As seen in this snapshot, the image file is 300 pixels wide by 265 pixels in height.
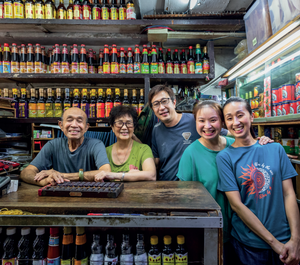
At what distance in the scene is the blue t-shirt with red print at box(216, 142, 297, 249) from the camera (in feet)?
3.70

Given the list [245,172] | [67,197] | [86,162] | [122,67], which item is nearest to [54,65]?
[122,67]

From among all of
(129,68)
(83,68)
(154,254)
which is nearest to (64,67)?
(83,68)

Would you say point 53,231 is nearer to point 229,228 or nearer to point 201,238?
point 201,238

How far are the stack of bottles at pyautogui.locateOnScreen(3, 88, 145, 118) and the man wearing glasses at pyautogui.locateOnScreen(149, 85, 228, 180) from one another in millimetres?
1088

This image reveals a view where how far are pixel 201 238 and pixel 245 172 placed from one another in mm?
480

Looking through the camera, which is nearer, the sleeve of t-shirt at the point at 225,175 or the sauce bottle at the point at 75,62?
the sleeve of t-shirt at the point at 225,175

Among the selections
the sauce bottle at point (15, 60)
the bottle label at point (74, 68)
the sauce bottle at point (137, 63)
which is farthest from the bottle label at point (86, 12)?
the sauce bottle at point (15, 60)

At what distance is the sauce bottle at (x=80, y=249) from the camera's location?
949mm

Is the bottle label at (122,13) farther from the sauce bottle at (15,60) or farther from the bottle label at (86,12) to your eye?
the sauce bottle at (15,60)

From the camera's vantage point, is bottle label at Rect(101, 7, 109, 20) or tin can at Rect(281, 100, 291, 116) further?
bottle label at Rect(101, 7, 109, 20)

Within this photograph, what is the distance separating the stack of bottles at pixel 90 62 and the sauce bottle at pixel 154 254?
7.65 feet

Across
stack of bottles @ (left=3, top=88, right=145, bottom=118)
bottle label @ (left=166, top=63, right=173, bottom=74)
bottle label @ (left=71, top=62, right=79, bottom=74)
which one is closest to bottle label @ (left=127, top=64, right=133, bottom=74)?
stack of bottles @ (left=3, top=88, right=145, bottom=118)

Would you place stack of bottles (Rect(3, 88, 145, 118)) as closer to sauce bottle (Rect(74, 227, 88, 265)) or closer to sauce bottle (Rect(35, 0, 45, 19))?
sauce bottle (Rect(35, 0, 45, 19))

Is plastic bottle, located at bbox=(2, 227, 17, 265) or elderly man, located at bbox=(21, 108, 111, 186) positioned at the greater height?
elderly man, located at bbox=(21, 108, 111, 186)
